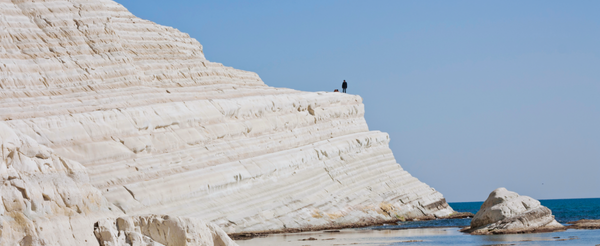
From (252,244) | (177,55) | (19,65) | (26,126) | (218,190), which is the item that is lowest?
(252,244)

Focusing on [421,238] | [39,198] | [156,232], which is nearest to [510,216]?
[421,238]

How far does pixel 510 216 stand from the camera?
24094 millimetres

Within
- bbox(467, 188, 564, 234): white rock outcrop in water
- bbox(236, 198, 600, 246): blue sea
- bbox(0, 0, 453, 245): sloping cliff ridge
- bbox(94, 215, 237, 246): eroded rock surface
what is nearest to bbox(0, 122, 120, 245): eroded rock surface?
bbox(0, 0, 453, 245): sloping cliff ridge

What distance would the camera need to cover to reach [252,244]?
1933 centimetres

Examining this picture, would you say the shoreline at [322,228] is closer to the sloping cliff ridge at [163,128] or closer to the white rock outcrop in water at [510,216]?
the sloping cliff ridge at [163,128]

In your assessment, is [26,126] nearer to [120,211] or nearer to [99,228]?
[120,211]

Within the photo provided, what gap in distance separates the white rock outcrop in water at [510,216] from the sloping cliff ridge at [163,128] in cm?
661

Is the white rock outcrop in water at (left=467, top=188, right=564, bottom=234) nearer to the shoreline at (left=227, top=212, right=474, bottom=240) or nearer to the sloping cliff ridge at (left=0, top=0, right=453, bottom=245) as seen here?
the shoreline at (left=227, top=212, right=474, bottom=240)

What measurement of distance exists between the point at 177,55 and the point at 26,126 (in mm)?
10650

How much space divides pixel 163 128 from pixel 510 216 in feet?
44.9

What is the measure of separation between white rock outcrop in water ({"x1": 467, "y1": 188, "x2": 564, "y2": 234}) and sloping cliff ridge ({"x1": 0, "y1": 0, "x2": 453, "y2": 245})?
21.7ft

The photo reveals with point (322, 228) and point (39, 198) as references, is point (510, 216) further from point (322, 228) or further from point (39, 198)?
point (39, 198)

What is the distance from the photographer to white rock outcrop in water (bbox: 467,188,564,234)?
2372cm

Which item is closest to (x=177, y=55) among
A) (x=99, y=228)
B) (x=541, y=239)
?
(x=99, y=228)
